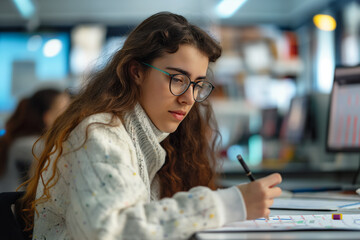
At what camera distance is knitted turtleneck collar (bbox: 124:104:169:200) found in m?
1.08

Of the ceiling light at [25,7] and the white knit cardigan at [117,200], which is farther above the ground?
the ceiling light at [25,7]

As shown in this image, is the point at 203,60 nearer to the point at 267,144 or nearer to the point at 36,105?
the point at 36,105

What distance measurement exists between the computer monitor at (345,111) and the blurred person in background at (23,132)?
1530 millimetres

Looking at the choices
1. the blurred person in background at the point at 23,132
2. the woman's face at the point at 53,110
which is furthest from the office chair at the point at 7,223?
the woman's face at the point at 53,110

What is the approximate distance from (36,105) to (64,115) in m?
1.84

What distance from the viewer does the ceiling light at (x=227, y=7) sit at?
4.06 meters

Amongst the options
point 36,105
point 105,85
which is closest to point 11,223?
point 105,85

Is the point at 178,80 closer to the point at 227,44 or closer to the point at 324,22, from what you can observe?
the point at 324,22

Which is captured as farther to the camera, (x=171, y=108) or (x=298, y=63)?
(x=298, y=63)

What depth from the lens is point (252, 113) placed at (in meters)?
Result: 4.23

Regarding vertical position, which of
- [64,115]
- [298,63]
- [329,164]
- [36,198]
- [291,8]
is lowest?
[329,164]

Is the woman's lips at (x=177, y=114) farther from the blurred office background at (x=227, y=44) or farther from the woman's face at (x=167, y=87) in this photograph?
the blurred office background at (x=227, y=44)

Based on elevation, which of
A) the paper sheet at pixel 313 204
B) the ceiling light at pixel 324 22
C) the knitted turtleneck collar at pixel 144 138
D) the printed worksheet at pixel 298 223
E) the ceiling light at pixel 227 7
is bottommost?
the paper sheet at pixel 313 204

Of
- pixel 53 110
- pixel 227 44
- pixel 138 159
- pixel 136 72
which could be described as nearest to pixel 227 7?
pixel 227 44
